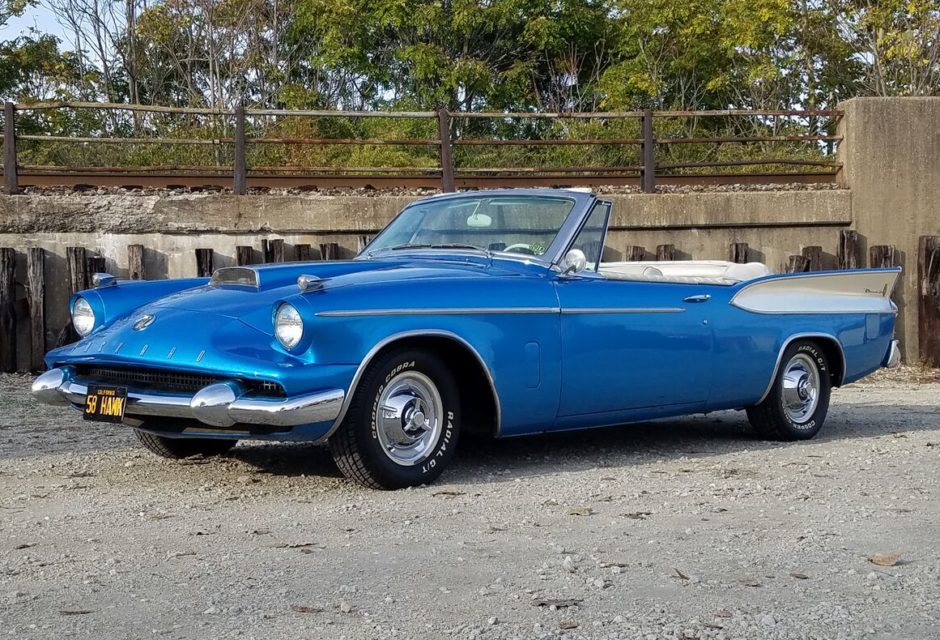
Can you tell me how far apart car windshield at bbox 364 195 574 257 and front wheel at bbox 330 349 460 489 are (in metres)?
1.14

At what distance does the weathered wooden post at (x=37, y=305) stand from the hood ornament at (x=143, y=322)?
6.53 meters

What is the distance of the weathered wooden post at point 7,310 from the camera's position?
37.7 ft

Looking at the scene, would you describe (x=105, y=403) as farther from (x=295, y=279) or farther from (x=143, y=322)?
(x=295, y=279)

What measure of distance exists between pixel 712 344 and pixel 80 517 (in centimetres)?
347

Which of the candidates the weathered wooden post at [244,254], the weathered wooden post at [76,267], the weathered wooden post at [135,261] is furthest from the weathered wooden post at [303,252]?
the weathered wooden post at [76,267]

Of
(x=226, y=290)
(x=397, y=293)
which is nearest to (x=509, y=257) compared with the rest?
(x=397, y=293)

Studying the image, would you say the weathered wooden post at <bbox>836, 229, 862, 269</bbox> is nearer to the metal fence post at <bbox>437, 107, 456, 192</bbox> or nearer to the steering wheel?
the metal fence post at <bbox>437, 107, 456, 192</bbox>

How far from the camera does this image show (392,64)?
3089cm

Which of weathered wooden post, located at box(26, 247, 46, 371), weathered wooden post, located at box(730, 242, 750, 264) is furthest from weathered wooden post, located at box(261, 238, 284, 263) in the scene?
weathered wooden post, located at box(730, 242, 750, 264)

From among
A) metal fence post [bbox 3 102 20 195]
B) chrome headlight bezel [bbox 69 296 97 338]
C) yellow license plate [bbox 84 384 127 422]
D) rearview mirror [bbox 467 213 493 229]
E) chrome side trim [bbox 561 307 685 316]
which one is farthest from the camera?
metal fence post [bbox 3 102 20 195]

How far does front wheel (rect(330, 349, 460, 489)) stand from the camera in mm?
5238

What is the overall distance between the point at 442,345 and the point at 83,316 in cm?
191

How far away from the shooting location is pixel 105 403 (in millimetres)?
5359

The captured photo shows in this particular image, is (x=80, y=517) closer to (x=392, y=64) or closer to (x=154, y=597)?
(x=154, y=597)
